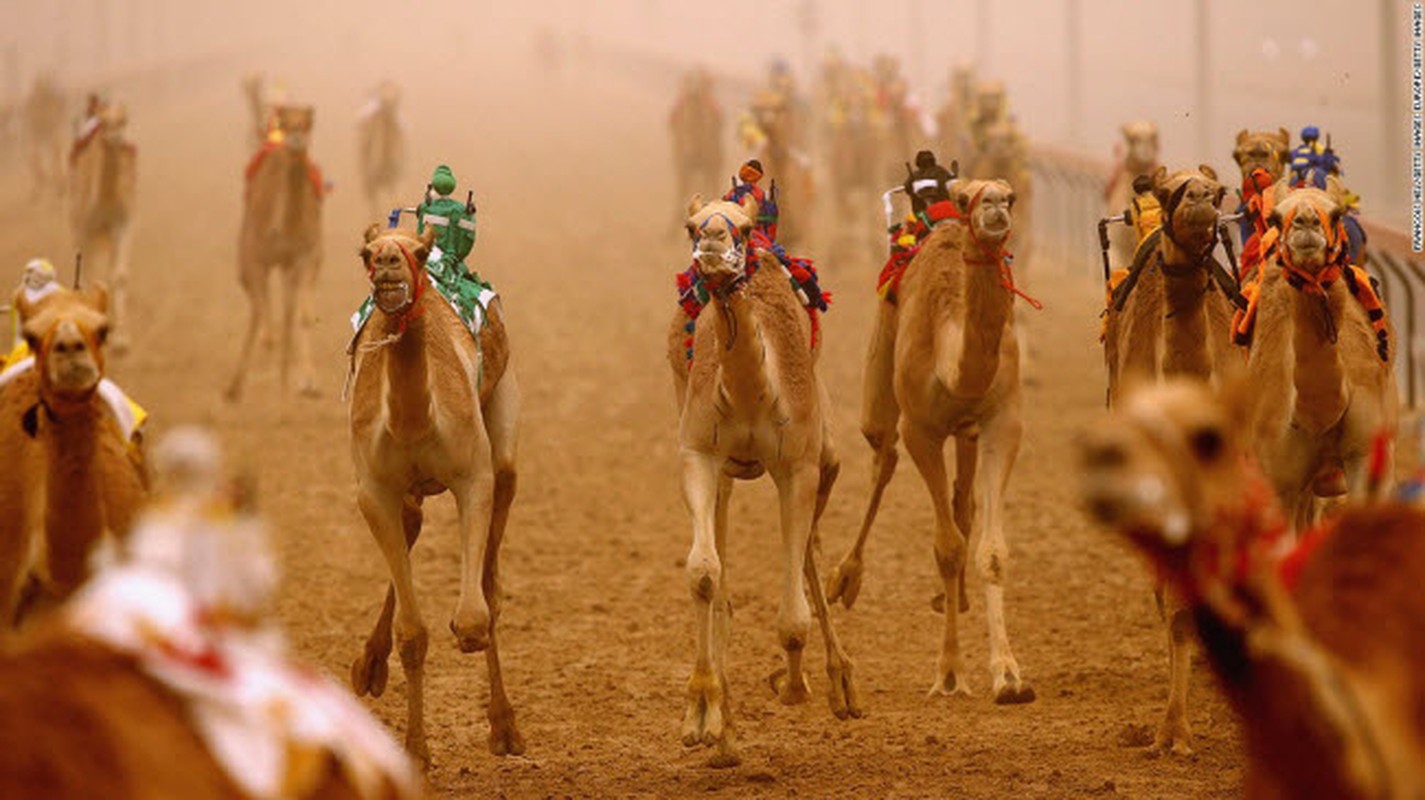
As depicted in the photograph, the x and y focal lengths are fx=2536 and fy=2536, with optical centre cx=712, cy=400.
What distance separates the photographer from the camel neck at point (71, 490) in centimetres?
793

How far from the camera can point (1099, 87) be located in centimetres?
6494

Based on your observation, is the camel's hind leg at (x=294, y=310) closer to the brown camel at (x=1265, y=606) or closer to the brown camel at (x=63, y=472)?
the brown camel at (x=63, y=472)

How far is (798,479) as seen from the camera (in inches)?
430

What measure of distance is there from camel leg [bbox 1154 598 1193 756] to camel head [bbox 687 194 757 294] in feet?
7.67

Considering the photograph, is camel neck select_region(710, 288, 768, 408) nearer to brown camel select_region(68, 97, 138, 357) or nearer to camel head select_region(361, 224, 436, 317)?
camel head select_region(361, 224, 436, 317)

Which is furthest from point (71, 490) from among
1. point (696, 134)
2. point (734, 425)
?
point (696, 134)

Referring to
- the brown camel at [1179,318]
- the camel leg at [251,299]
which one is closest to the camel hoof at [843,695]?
the brown camel at [1179,318]

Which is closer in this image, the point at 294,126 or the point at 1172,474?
the point at 1172,474

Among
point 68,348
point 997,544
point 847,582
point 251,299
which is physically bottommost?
point 847,582

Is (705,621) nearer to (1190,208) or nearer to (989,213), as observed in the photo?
(989,213)

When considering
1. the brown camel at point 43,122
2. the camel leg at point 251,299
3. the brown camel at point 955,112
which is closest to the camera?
the camel leg at point 251,299

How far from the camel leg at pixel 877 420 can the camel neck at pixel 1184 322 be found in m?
2.11

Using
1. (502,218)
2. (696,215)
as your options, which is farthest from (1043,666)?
(502,218)

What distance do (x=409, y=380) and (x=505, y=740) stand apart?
1757mm
